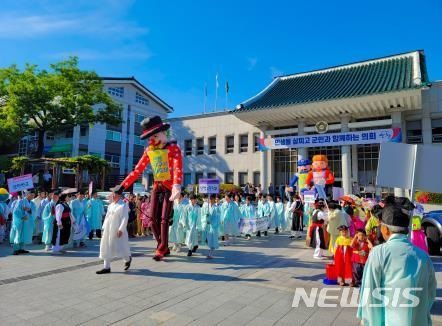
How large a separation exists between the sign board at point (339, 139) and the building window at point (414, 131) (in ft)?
7.72

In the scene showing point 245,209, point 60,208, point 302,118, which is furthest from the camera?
point 302,118

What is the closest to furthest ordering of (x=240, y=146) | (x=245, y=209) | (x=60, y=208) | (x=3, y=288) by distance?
(x=3, y=288) < (x=60, y=208) < (x=245, y=209) < (x=240, y=146)

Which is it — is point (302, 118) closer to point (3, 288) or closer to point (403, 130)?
point (403, 130)

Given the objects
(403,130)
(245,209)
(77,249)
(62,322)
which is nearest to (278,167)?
(403,130)

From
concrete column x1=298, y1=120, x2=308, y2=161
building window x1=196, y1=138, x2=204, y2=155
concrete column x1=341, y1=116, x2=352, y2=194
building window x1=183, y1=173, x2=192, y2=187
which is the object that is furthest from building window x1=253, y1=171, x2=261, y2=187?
concrete column x1=341, y1=116, x2=352, y2=194

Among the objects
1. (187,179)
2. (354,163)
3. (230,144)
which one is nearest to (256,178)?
(230,144)

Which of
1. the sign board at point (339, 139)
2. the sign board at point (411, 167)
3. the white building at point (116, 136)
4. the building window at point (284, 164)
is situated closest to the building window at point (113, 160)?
the white building at point (116, 136)

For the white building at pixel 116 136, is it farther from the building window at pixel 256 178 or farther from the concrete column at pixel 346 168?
the concrete column at pixel 346 168

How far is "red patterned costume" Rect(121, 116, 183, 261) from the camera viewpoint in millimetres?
8289

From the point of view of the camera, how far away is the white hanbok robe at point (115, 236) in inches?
264

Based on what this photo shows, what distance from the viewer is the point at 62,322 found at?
4.09 metres

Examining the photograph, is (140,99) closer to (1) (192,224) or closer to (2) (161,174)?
(2) (161,174)

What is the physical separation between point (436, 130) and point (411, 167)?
67.6 ft

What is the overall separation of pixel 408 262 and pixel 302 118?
2294 cm
